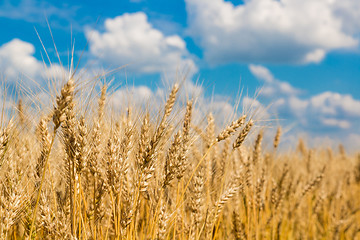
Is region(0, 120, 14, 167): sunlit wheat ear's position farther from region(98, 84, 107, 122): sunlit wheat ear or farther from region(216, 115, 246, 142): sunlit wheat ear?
region(216, 115, 246, 142): sunlit wheat ear

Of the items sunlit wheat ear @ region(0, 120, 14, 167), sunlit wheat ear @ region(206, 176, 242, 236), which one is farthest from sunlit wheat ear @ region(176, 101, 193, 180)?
sunlit wheat ear @ region(0, 120, 14, 167)

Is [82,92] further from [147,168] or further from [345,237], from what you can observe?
[345,237]

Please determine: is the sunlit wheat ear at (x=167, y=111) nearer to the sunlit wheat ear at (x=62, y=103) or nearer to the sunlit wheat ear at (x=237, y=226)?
the sunlit wheat ear at (x=62, y=103)

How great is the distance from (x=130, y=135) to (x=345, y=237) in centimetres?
488

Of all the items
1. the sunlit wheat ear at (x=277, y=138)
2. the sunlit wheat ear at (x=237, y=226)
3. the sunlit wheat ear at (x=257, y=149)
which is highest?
the sunlit wheat ear at (x=277, y=138)

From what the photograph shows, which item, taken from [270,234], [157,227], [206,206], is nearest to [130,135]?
[157,227]

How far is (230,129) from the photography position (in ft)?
8.30

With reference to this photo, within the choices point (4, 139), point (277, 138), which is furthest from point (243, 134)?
point (4, 139)

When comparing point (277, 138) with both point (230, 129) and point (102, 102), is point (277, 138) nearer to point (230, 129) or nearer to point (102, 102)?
point (230, 129)

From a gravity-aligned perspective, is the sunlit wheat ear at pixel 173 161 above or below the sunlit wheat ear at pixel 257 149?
below

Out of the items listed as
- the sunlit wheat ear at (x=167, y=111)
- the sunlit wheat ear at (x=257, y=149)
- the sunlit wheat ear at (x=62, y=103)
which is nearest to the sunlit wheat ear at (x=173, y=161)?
the sunlit wheat ear at (x=167, y=111)

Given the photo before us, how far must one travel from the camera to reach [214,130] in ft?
10.3

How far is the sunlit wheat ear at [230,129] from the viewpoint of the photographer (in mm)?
2525

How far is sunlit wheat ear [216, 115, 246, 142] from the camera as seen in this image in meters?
2.53
